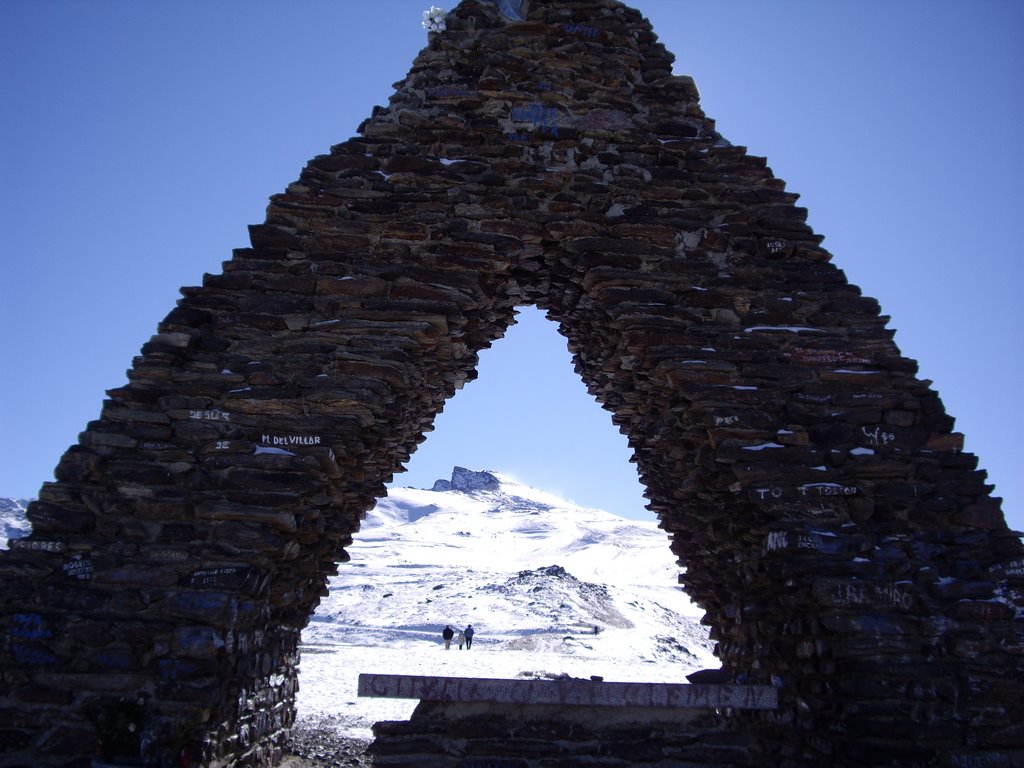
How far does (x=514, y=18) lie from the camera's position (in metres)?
7.32

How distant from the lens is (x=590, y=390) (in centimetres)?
756

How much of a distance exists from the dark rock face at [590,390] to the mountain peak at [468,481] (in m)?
67.5

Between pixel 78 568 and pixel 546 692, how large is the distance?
9.61ft

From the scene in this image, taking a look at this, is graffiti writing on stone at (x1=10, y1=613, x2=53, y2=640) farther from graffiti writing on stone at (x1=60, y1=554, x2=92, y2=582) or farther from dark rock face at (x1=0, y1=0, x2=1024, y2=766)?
graffiti writing on stone at (x1=60, y1=554, x2=92, y2=582)

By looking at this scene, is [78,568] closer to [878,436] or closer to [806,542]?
[806,542]

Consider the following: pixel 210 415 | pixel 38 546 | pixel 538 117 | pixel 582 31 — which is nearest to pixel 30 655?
pixel 38 546

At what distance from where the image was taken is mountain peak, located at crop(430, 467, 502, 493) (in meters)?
75.8

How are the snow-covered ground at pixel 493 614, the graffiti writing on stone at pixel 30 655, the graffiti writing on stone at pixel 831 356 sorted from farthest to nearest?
the snow-covered ground at pixel 493 614 < the graffiti writing on stone at pixel 831 356 < the graffiti writing on stone at pixel 30 655

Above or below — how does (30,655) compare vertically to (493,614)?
above

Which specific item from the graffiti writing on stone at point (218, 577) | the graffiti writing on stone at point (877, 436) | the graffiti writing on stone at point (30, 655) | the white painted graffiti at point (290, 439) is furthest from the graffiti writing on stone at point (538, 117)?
the graffiti writing on stone at point (30, 655)

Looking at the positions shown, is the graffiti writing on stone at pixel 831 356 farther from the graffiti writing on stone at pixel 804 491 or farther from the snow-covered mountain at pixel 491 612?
the snow-covered mountain at pixel 491 612

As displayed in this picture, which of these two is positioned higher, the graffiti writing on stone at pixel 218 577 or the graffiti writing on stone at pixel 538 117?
the graffiti writing on stone at pixel 538 117

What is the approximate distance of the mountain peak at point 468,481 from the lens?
7575cm

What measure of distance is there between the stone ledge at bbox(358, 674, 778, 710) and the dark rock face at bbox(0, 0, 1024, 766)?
32.1 inches
